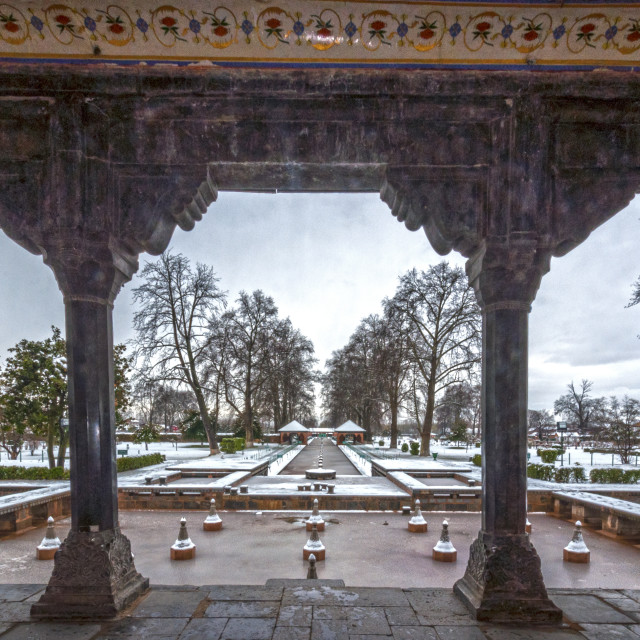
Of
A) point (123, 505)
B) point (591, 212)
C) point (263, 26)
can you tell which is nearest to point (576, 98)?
point (591, 212)

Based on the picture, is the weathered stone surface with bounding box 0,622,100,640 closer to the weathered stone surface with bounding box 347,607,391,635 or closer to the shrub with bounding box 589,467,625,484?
the weathered stone surface with bounding box 347,607,391,635

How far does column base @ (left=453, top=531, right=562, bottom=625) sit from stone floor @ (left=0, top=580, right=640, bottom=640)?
97 mm

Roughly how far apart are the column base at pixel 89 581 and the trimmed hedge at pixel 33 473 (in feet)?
46.3

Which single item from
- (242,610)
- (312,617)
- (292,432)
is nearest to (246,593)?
(242,610)

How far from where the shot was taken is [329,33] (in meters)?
3.79

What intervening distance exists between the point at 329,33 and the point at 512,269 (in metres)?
2.70

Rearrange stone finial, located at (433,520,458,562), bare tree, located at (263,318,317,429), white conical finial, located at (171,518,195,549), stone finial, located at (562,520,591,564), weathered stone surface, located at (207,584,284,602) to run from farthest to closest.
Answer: bare tree, located at (263,318,317,429) → white conical finial, located at (171,518,195,549) → stone finial, located at (562,520,591,564) → stone finial, located at (433,520,458,562) → weathered stone surface, located at (207,584,284,602)

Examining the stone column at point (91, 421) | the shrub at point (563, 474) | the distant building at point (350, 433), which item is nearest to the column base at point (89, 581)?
the stone column at point (91, 421)

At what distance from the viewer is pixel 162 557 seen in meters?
8.00

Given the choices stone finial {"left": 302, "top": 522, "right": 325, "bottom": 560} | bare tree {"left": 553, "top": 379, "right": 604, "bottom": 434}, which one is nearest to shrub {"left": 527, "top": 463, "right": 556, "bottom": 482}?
stone finial {"left": 302, "top": 522, "right": 325, "bottom": 560}

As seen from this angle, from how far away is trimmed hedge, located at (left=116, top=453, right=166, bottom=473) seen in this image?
18.3 metres

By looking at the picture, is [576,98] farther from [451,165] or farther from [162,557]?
[162,557]

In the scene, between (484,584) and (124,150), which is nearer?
(484,584)

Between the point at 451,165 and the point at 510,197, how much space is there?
2.05 ft
